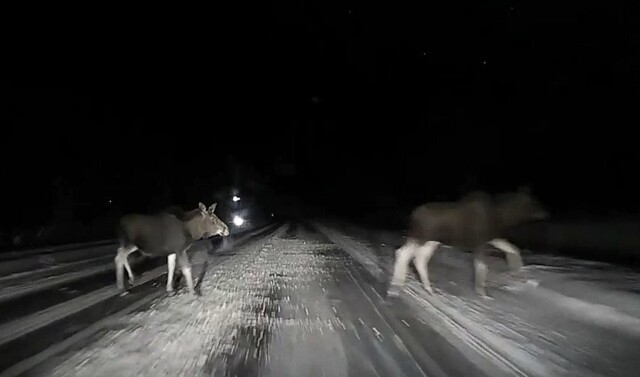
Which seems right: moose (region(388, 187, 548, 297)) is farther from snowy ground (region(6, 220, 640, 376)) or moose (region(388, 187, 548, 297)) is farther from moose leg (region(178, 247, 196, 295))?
moose leg (region(178, 247, 196, 295))

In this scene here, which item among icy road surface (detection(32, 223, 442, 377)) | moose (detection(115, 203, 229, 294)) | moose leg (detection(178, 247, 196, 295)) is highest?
moose (detection(115, 203, 229, 294))

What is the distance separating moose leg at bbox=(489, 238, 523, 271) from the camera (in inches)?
702

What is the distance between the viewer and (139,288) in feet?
58.1

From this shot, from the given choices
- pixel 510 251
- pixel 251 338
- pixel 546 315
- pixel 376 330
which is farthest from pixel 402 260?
pixel 251 338

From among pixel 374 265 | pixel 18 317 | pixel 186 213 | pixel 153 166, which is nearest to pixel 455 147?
pixel 153 166

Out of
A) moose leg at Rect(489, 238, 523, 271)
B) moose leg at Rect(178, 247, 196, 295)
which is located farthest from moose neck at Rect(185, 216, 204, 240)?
moose leg at Rect(489, 238, 523, 271)

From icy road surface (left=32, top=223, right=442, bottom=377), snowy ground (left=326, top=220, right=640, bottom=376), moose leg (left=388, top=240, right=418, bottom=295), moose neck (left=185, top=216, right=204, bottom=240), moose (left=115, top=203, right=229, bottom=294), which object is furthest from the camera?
moose neck (left=185, top=216, right=204, bottom=240)

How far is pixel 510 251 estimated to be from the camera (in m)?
18.0

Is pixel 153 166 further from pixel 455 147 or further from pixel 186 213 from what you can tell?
pixel 186 213

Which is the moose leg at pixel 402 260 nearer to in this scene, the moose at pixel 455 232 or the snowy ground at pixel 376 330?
the moose at pixel 455 232

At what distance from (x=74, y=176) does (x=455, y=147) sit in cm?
2832

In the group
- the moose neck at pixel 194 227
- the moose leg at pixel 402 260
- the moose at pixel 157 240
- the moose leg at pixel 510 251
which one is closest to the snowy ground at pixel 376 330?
the moose leg at pixel 402 260

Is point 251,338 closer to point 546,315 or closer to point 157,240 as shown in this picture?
point 546,315

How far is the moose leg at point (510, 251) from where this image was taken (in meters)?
17.8
